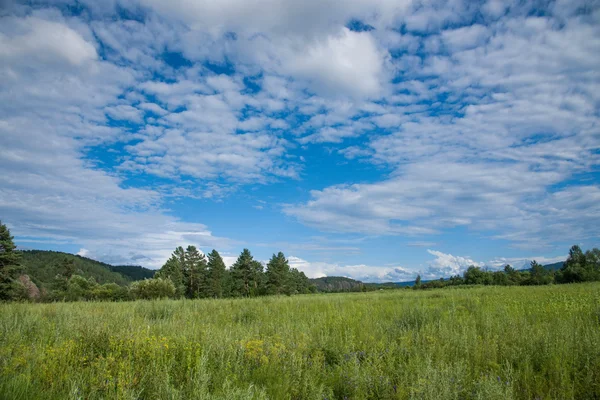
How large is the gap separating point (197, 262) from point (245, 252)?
34.1 ft

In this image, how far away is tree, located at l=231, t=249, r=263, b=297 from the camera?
2571 inches

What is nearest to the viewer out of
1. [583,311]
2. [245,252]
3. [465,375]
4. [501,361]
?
[465,375]

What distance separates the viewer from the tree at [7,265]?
133 feet

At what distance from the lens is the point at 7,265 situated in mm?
41438

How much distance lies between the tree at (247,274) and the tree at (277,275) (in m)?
2.55

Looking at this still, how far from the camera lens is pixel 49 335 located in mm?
6656

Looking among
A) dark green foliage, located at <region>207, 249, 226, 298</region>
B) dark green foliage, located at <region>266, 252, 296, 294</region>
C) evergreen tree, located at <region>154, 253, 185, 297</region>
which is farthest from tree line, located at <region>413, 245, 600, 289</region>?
evergreen tree, located at <region>154, 253, 185, 297</region>

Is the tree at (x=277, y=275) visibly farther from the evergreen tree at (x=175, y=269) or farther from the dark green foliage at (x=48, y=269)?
the dark green foliage at (x=48, y=269)

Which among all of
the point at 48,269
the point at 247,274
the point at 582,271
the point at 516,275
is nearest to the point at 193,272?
the point at 247,274

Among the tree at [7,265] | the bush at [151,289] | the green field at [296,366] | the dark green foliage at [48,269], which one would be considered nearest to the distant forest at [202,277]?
the tree at [7,265]

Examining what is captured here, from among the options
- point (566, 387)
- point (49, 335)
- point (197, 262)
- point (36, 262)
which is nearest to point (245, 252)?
point (197, 262)

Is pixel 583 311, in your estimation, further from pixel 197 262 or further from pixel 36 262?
pixel 36 262

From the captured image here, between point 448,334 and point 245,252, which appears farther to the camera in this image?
point 245,252

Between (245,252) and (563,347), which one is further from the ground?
(245,252)
